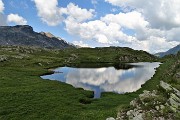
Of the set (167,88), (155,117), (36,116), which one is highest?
(167,88)

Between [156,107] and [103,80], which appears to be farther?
[103,80]

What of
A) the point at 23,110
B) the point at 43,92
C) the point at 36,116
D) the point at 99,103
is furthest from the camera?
the point at 43,92

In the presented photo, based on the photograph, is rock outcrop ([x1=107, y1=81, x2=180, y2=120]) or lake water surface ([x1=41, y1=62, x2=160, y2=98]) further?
lake water surface ([x1=41, y1=62, x2=160, y2=98])

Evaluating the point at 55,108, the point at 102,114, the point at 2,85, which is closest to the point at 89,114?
the point at 102,114

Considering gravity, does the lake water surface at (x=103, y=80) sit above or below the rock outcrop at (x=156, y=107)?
below

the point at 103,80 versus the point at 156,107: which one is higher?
the point at 156,107

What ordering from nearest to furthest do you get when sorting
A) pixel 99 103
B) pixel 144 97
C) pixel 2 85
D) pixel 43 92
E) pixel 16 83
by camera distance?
1. pixel 144 97
2. pixel 99 103
3. pixel 43 92
4. pixel 2 85
5. pixel 16 83

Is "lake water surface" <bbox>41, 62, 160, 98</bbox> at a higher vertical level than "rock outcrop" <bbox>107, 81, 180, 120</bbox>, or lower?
lower

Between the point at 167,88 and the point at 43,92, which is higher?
the point at 167,88

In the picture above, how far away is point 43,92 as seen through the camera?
64250mm

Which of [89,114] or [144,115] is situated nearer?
[144,115]

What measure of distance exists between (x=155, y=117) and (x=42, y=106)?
2523cm

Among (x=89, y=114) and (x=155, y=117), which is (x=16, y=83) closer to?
(x=89, y=114)

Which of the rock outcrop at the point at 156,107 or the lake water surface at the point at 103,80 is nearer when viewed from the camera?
the rock outcrop at the point at 156,107
